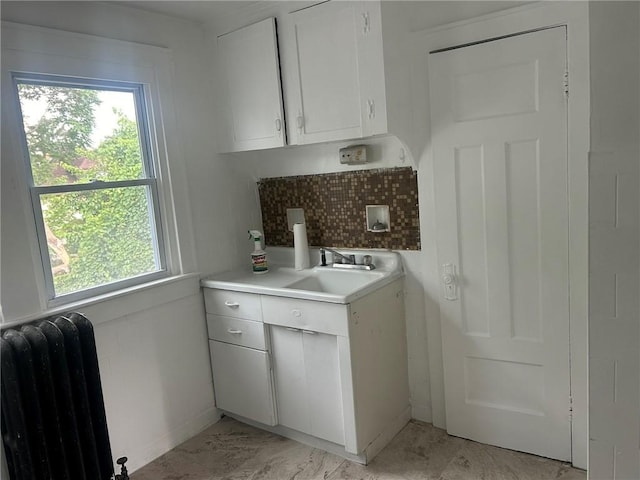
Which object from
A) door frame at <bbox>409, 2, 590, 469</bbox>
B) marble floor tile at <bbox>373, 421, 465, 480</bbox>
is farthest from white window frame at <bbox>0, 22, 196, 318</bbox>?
marble floor tile at <bbox>373, 421, 465, 480</bbox>

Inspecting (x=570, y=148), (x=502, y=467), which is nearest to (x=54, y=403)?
(x=502, y=467)

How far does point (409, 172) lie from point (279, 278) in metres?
0.97

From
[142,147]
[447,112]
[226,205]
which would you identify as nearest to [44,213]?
[142,147]

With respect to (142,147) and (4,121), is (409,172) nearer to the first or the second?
(142,147)

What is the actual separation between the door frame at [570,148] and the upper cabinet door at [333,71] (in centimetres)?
29

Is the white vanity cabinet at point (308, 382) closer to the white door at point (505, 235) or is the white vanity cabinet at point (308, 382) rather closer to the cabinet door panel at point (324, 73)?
the white door at point (505, 235)

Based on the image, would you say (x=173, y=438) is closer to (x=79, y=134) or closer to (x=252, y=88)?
(x=79, y=134)

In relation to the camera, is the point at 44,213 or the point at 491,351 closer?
the point at 44,213

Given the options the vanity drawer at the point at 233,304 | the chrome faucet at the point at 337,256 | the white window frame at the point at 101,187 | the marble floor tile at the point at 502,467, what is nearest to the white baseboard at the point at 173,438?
the vanity drawer at the point at 233,304

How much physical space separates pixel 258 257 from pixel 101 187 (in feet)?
3.28

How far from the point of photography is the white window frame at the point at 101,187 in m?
2.20

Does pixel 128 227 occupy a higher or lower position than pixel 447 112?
lower

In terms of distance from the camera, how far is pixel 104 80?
8.01ft

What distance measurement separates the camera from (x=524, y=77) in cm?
218
